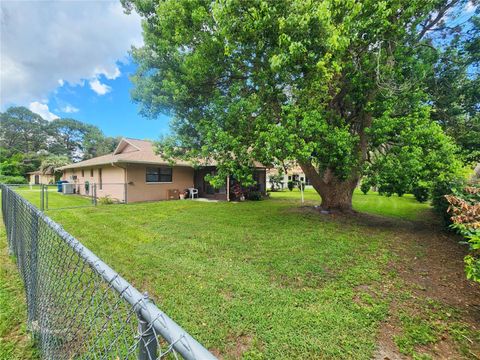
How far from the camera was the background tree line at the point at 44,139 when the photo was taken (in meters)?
47.2

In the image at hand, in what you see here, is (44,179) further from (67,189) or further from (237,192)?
(237,192)

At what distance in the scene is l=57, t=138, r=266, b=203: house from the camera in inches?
558

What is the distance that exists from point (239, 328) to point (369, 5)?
7297mm

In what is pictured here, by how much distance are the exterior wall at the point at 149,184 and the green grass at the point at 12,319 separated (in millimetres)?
9876

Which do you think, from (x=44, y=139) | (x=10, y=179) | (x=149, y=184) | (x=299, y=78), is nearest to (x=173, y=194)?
(x=149, y=184)

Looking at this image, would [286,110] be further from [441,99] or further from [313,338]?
[441,99]

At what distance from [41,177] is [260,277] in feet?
153

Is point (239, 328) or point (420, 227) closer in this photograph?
point (239, 328)

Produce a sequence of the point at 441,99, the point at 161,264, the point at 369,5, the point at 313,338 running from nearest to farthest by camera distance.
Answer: the point at 313,338 < the point at 161,264 < the point at 369,5 < the point at 441,99

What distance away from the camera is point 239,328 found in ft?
10.1

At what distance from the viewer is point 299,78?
638cm

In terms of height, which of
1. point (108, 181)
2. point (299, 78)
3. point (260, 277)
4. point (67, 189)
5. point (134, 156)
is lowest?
point (260, 277)

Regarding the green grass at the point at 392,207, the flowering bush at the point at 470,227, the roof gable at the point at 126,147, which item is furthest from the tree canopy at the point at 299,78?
the roof gable at the point at 126,147

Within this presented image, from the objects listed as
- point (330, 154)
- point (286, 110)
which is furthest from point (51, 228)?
point (330, 154)
